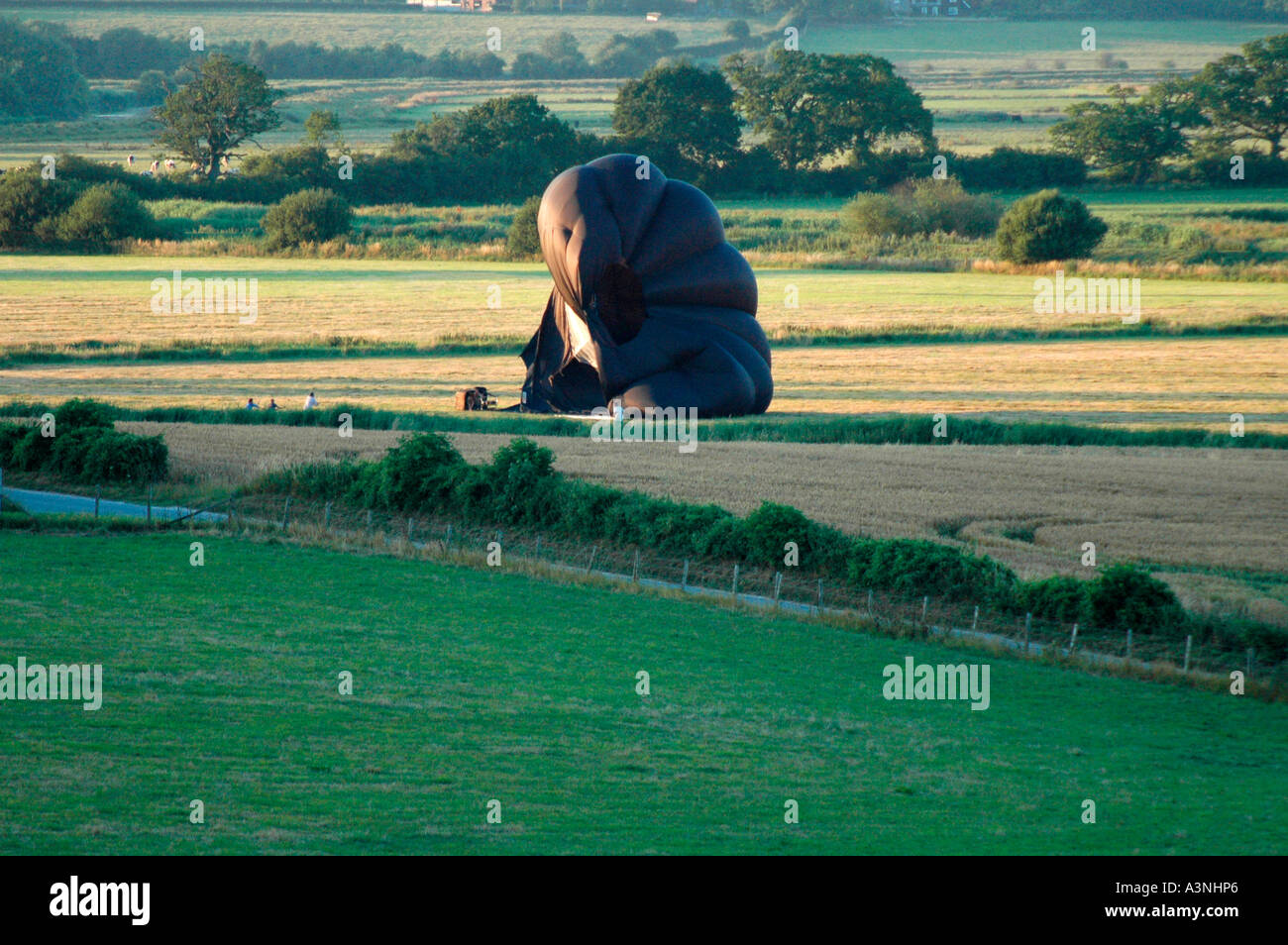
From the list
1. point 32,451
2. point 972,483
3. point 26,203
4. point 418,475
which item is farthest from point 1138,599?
point 26,203

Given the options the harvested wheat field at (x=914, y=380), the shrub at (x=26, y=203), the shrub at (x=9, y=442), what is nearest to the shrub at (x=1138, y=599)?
the harvested wheat field at (x=914, y=380)

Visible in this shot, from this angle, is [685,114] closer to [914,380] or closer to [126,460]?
[914,380]

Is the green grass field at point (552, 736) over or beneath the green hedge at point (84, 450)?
beneath

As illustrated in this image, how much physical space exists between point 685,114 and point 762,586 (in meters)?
81.0

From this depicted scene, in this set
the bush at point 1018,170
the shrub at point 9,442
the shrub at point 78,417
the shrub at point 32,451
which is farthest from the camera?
the bush at point 1018,170

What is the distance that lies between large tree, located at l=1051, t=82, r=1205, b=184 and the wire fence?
8152cm

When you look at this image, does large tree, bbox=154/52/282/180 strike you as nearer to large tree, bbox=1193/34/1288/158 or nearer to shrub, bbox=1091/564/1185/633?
large tree, bbox=1193/34/1288/158

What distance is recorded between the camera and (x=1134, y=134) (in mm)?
101188

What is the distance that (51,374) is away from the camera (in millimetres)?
47188

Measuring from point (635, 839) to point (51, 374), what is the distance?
39.0m

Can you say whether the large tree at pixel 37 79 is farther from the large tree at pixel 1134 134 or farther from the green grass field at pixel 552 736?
the green grass field at pixel 552 736

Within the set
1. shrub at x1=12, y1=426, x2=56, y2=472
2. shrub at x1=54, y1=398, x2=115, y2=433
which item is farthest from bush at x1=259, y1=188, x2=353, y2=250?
shrub at x1=12, y1=426, x2=56, y2=472

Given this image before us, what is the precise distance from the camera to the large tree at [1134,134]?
10062 cm

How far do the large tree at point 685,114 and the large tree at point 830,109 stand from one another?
14.7 ft
